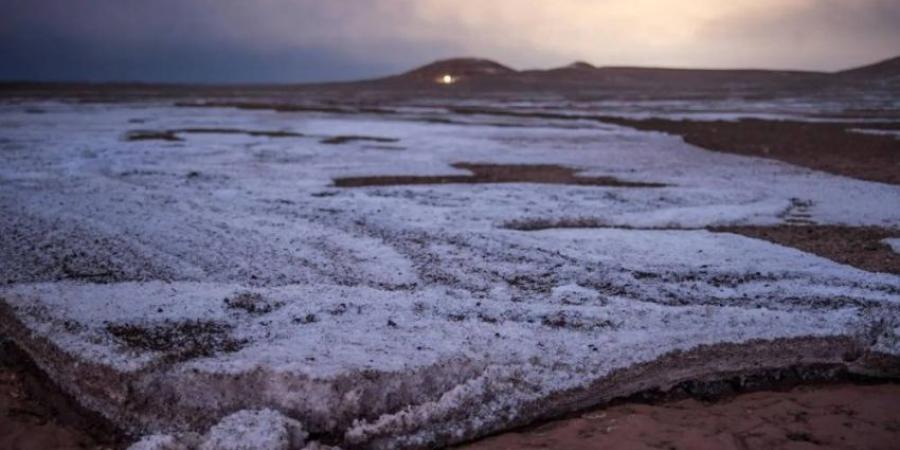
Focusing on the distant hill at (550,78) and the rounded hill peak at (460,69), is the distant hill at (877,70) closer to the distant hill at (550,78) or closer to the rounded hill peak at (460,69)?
the distant hill at (550,78)

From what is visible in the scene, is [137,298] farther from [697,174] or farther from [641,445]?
[697,174]

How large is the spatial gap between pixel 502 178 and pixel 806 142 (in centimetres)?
989

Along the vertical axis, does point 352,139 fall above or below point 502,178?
above

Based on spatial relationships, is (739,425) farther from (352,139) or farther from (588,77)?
(588,77)

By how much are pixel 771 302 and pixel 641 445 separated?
7.51ft

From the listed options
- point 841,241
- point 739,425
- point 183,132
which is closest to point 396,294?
point 739,425

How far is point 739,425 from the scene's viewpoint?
3.72 m

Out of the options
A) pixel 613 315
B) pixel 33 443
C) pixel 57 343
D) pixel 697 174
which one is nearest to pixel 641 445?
pixel 613 315

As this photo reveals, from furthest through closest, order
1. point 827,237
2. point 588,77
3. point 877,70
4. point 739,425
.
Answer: point 588,77 < point 877,70 < point 827,237 < point 739,425

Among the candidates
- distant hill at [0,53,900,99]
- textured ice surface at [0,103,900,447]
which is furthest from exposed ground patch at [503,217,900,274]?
distant hill at [0,53,900,99]

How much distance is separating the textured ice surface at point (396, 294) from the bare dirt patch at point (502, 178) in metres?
0.51

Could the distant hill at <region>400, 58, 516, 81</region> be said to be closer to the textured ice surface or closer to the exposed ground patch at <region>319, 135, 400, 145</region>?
the exposed ground patch at <region>319, 135, 400, 145</region>

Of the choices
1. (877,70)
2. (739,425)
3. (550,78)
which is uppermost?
(877,70)

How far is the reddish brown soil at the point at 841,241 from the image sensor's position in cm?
643
